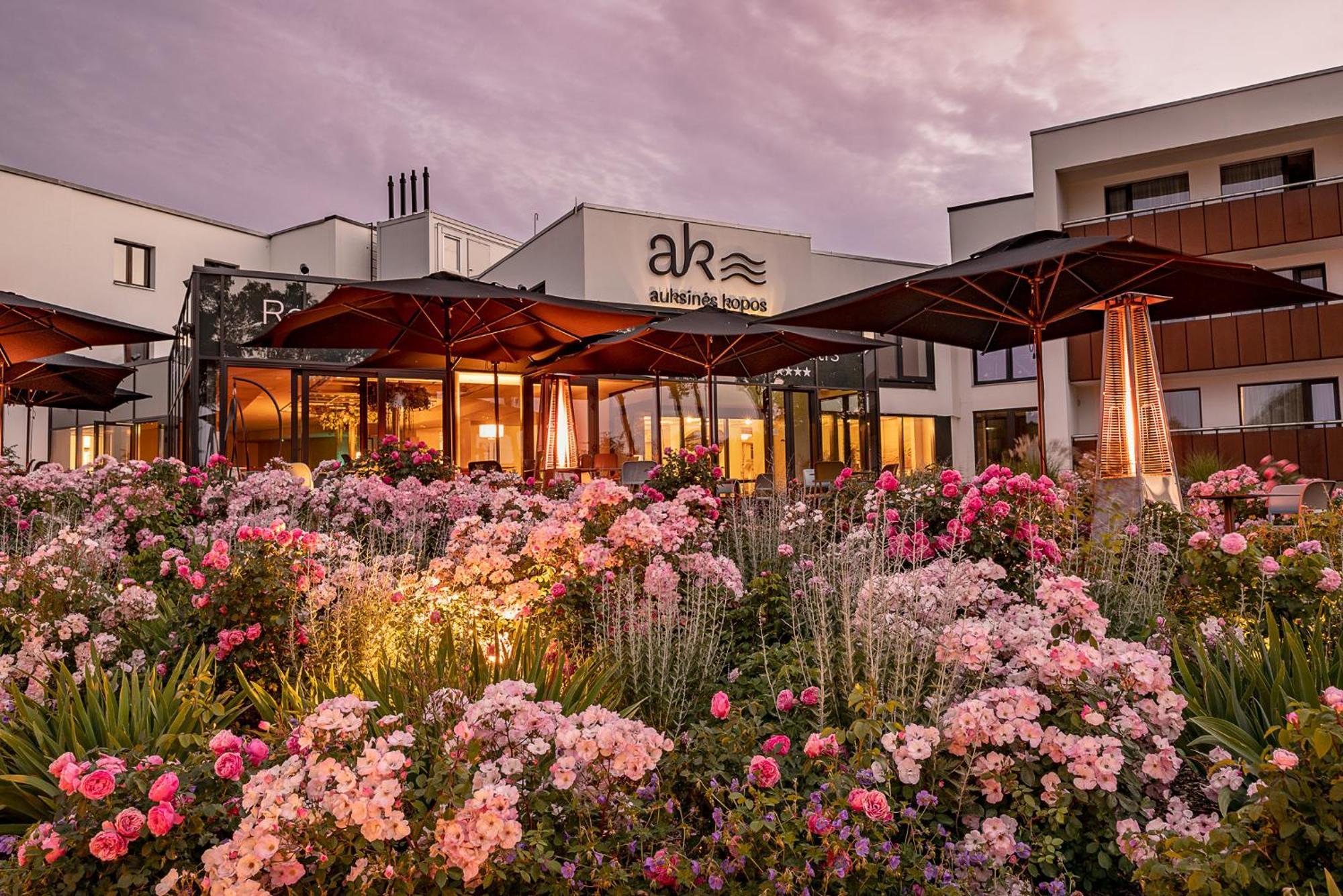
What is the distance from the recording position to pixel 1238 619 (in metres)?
3.45

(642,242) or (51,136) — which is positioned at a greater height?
(51,136)

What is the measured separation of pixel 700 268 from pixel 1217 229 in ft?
36.5

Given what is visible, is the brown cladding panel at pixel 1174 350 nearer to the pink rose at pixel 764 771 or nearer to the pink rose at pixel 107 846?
the pink rose at pixel 764 771

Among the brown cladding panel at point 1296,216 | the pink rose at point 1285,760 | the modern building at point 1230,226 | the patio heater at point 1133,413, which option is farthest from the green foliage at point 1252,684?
the brown cladding panel at point 1296,216

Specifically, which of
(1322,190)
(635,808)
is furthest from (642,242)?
(635,808)

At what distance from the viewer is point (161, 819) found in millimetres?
1623

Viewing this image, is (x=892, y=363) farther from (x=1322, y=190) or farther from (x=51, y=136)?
(x=51, y=136)

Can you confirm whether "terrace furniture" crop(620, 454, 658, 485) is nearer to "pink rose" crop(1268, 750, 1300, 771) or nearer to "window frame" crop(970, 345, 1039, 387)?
"pink rose" crop(1268, 750, 1300, 771)

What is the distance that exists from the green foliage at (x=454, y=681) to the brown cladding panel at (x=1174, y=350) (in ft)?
60.7

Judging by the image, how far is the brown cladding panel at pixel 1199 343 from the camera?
17.2m

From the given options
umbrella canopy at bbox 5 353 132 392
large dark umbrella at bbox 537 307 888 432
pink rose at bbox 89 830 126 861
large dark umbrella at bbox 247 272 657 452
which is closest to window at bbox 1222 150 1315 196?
large dark umbrella at bbox 537 307 888 432

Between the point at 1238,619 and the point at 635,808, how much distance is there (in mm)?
2987

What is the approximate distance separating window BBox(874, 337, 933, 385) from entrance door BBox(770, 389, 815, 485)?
4124mm

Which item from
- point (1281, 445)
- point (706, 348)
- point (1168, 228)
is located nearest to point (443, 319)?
point (706, 348)
